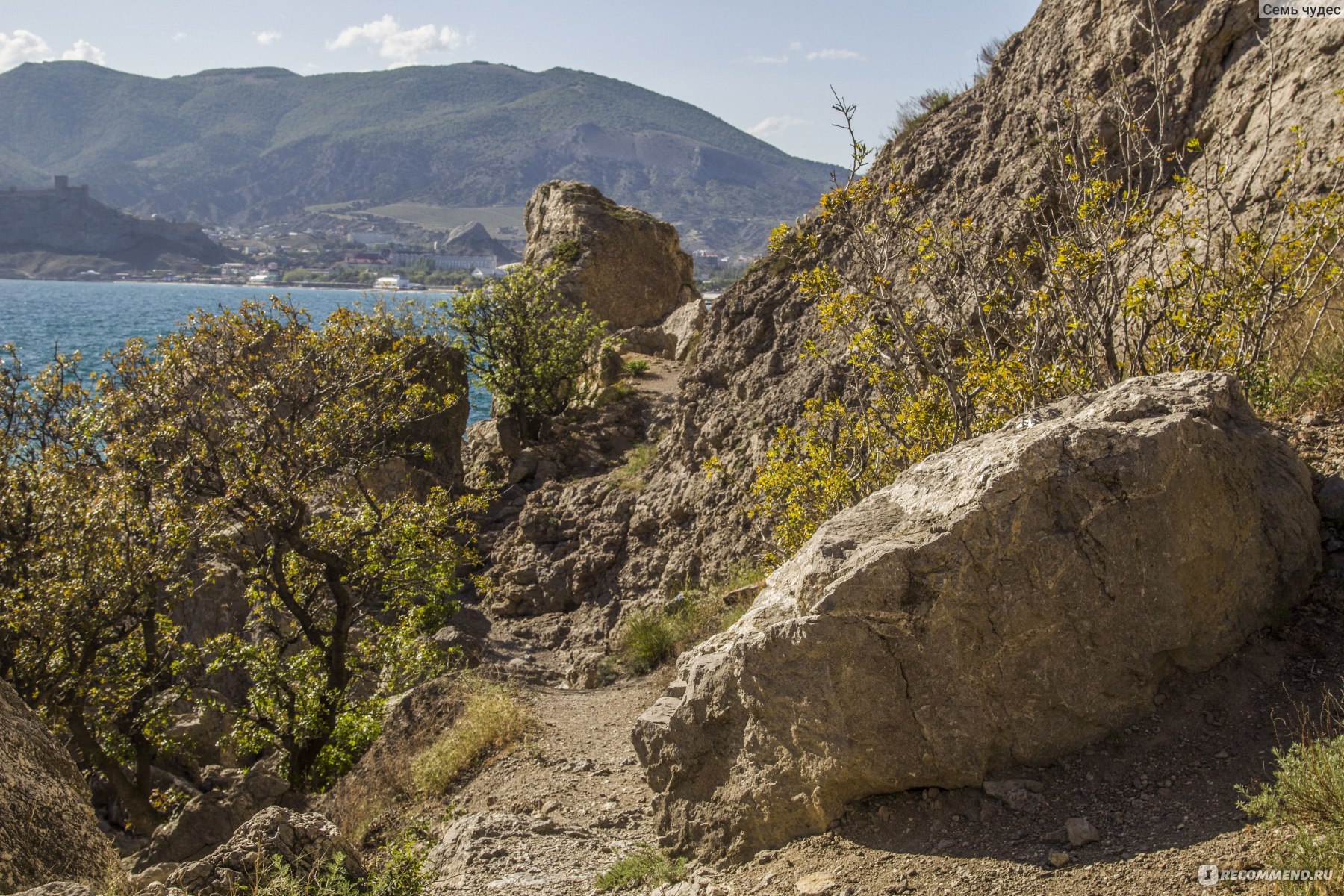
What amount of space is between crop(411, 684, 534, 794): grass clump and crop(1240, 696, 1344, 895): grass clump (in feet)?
19.0

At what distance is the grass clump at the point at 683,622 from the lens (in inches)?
430

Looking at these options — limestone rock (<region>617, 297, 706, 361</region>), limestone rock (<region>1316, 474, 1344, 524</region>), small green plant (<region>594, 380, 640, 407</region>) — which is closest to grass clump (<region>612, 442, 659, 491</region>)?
small green plant (<region>594, 380, 640, 407</region>)

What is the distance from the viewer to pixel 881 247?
8.34 metres

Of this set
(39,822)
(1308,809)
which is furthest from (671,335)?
(1308,809)

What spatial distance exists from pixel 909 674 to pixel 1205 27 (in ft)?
29.7

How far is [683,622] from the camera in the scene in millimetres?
11883

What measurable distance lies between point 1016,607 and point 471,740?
17.1ft

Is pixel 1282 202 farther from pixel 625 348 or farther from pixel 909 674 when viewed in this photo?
pixel 625 348

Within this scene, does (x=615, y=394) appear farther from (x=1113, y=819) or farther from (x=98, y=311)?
(x=98, y=311)

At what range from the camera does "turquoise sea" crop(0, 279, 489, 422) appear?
190ft

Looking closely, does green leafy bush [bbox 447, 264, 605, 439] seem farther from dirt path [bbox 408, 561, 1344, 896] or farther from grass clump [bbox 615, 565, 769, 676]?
dirt path [bbox 408, 561, 1344, 896]

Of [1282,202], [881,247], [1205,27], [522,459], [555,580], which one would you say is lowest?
[555,580]

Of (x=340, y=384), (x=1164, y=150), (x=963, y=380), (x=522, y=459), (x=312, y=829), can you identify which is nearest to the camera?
(x=312, y=829)

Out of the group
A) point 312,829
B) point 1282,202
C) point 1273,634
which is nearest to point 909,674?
point 1273,634
